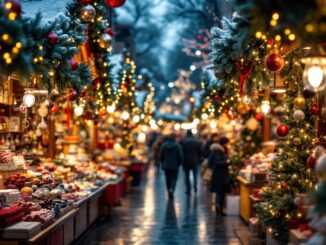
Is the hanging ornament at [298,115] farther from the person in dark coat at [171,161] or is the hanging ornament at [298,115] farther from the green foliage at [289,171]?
the person in dark coat at [171,161]

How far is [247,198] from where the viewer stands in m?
14.9

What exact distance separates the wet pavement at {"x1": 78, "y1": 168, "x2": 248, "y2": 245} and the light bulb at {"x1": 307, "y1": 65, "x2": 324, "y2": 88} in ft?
20.4

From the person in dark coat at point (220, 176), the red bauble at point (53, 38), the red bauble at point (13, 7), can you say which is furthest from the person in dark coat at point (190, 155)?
the red bauble at point (13, 7)

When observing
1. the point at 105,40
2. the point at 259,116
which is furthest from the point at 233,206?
the point at 105,40

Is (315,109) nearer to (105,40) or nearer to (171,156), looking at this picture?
(105,40)

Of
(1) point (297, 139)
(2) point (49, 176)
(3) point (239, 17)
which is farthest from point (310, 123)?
(2) point (49, 176)

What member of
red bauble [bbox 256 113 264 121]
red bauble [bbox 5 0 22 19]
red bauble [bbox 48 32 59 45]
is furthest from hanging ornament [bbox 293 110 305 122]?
red bauble [bbox 256 113 264 121]

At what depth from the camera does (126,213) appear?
17.5m

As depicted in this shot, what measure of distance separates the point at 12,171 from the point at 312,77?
679 cm

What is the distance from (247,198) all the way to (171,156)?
668 cm

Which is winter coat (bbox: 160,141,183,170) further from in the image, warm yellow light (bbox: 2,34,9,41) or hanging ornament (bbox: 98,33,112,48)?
warm yellow light (bbox: 2,34,9,41)

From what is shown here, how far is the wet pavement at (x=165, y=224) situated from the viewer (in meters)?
13.0

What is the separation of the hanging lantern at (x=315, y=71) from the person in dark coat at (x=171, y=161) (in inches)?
562

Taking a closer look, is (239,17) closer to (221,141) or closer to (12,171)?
(12,171)
